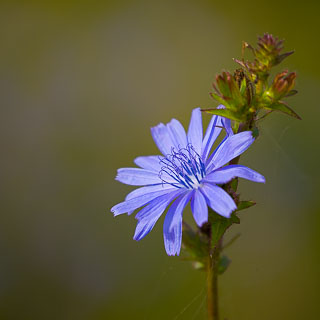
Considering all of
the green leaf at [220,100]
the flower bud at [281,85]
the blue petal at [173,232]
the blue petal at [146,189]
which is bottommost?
the blue petal at [173,232]

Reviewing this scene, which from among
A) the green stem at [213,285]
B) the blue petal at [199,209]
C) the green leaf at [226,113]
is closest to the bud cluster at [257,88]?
the green leaf at [226,113]

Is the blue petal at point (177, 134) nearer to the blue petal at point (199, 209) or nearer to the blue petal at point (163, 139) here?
the blue petal at point (163, 139)

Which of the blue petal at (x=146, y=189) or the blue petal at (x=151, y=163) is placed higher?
the blue petal at (x=151, y=163)

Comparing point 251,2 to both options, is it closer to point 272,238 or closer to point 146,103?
point 146,103

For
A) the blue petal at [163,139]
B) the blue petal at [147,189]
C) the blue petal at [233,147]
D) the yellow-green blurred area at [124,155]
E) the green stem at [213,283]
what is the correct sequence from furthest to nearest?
the yellow-green blurred area at [124,155] < the blue petal at [163,139] < the blue petal at [147,189] < the green stem at [213,283] < the blue petal at [233,147]

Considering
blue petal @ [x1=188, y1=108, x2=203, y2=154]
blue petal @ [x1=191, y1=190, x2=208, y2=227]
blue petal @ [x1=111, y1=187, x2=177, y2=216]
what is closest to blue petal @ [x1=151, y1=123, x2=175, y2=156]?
blue petal @ [x1=188, y1=108, x2=203, y2=154]

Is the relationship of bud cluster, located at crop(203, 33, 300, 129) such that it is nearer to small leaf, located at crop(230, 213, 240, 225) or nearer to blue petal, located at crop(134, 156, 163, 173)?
small leaf, located at crop(230, 213, 240, 225)

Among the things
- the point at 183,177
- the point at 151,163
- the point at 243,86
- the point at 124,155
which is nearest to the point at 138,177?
the point at 151,163

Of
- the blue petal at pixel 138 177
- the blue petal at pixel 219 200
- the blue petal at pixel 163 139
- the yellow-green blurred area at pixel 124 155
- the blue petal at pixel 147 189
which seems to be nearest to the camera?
the blue petal at pixel 219 200
